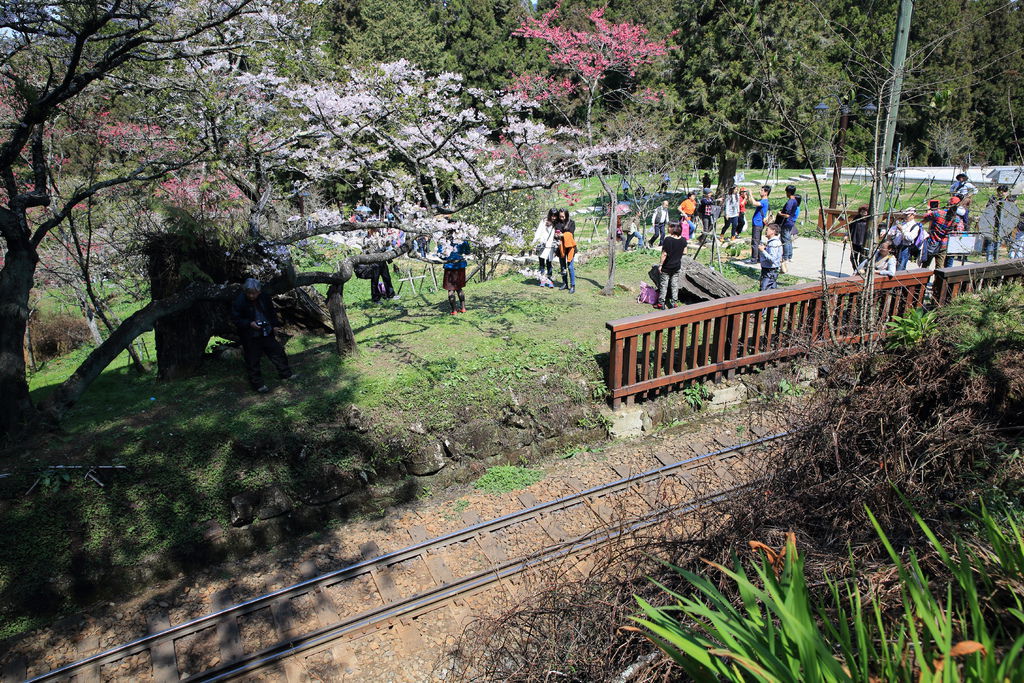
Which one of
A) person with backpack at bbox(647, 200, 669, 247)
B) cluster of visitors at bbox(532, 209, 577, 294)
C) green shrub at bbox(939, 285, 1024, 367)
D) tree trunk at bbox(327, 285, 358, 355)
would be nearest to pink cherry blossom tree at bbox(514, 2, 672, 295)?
person with backpack at bbox(647, 200, 669, 247)

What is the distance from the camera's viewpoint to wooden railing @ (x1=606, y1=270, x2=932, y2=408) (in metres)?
8.72

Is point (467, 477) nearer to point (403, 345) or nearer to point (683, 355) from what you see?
point (403, 345)

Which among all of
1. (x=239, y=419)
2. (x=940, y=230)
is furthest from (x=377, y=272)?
(x=940, y=230)

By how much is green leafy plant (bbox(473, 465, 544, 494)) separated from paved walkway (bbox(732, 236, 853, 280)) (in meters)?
8.50

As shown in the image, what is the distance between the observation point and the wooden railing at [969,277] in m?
9.45

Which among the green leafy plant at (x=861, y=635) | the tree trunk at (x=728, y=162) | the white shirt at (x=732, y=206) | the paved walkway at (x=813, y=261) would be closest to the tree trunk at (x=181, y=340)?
the green leafy plant at (x=861, y=635)

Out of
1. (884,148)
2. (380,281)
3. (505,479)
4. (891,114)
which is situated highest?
(891,114)

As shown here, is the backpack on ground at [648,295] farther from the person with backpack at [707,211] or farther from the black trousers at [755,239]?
the person with backpack at [707,211]

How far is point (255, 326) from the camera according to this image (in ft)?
26.7

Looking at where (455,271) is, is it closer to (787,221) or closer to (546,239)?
(546,239)

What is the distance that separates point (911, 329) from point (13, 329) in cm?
1001

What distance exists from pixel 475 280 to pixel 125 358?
25.9ft

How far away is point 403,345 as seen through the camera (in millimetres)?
9914

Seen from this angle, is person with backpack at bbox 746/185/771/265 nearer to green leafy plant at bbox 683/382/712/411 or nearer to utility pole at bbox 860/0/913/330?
green leafy plant at bbox 683/382/712/411
